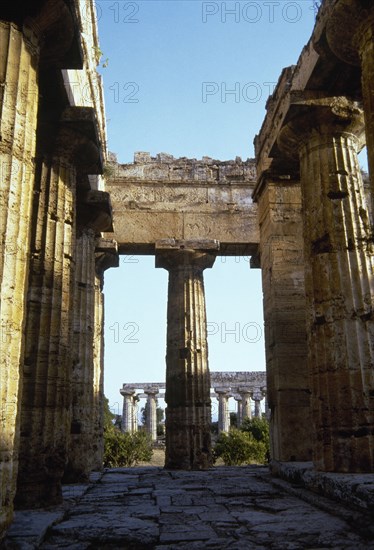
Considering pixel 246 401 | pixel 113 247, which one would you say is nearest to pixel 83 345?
pixel 113 247

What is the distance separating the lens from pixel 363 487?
18.0 ft

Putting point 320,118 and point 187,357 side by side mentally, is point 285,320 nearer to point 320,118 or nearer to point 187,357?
point 320,118

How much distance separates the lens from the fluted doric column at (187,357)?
46.0 ft

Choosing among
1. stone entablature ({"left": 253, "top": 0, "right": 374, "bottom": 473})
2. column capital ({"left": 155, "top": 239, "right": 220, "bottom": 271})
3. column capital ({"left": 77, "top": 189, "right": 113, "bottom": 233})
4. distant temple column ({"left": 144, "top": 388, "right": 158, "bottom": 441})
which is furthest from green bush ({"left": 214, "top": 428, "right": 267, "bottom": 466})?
distant temple column ({"left": 144, "top": 388, "right": 158, "bottom": 441})

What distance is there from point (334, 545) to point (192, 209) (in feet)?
40.5

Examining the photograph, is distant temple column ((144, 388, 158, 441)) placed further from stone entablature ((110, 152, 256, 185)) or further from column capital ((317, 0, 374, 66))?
column capital ((317, 0, 374, 66))

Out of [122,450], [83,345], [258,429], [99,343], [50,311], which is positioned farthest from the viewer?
[258,429]

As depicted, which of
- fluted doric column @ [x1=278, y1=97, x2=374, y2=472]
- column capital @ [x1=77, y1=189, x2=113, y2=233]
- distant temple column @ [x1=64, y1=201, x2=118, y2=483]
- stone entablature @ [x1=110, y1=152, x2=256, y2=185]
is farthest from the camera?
stone entablature @ [x1=110, y1=152, x2=256, y2=185]

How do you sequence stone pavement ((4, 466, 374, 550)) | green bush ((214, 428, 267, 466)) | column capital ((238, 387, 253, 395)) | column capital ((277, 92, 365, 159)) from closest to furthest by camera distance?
1. stone pavement ((4, 466, 374, 550))
2. column capital ((277, 92, 365, 159))
3. green bush ((214, 428, 267, 466))
4. column capital ((238, 387, 253, 395))

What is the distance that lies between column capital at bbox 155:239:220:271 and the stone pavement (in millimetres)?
7674

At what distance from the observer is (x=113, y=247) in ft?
46.5

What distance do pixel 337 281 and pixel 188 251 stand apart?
814 cm

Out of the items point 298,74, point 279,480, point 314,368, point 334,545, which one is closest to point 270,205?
point 298,74

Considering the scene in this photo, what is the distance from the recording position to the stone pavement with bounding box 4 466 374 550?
15.2 feet
